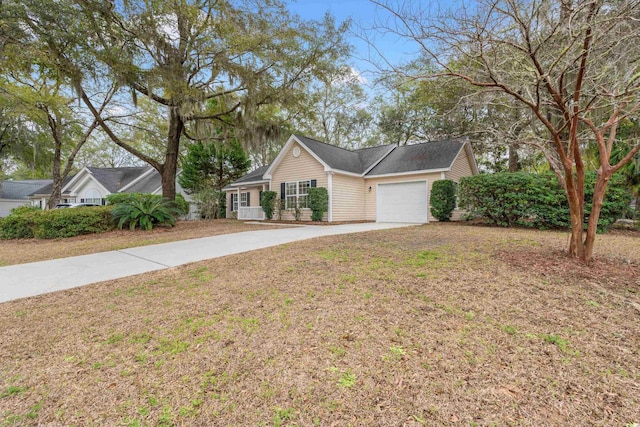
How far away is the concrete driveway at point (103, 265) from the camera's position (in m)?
4.11

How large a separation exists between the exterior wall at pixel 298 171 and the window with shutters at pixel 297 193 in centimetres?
25

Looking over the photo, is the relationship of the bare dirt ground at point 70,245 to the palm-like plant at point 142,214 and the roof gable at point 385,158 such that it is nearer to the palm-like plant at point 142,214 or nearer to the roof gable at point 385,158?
the palm-like plant at point 142,214

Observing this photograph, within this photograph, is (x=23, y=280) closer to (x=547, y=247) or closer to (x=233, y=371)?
(x=233, y=371)

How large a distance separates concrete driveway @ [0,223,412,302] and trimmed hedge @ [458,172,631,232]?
7.37 meters

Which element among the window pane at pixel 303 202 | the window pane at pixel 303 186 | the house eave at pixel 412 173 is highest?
the house eave at pixel 412 173

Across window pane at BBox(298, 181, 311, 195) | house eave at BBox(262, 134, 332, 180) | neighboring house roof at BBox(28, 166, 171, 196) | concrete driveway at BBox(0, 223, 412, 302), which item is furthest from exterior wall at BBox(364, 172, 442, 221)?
neighboring house roof at BBox(28, 166, 171, 196)

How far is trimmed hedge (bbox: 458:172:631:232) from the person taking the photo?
7754 millimetres

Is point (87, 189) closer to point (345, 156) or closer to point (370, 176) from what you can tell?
point (345, 156)

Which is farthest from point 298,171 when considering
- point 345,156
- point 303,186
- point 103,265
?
point 103,265

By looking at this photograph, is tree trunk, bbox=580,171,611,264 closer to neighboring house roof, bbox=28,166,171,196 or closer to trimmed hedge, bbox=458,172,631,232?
trimmed hedge, bbox=458,172,631,232

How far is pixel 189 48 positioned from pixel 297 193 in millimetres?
7202

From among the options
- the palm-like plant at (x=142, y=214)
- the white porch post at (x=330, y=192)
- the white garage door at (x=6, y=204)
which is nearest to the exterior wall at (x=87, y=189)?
the white garage door at (x=6, y=204)

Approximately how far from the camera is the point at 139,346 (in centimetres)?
243

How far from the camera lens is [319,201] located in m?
12.6
